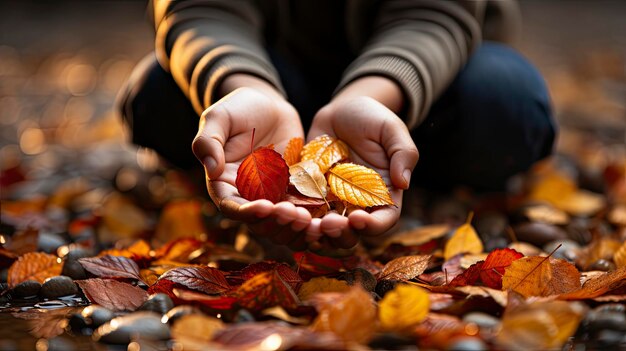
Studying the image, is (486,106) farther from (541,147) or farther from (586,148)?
(586,148)

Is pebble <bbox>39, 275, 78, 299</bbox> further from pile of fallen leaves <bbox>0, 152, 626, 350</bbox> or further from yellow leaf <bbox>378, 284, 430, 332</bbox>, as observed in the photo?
yellow leaf <bbox>378, 284, 430, 332</bbox>

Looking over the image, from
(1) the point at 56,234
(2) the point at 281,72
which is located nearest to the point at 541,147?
(2) the point at 281,72

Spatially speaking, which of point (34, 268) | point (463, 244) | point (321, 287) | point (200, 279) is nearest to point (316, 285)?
point (321, 287)

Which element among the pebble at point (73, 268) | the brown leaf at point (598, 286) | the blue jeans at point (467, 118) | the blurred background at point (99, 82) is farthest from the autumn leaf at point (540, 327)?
the blurred background at point (99, 82)

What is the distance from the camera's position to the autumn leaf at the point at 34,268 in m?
1.07

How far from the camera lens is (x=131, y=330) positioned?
0.81 meters

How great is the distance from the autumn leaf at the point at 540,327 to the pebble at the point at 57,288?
641 mm

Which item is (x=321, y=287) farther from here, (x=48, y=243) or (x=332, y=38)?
(x=332, y=38)

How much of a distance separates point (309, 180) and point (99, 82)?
2646 millimetres

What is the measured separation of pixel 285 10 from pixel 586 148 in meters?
1.17

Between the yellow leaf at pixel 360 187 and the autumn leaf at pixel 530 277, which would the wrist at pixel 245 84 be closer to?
the yellow leaf at pixel 360 187

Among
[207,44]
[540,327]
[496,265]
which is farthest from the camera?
[207,44]

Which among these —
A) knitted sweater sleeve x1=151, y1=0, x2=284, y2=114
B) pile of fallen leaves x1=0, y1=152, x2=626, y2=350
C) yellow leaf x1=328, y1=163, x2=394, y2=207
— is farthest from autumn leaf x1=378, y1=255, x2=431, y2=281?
knitted sweater sleeve x1=151, y1=0, x2=284, y2=114

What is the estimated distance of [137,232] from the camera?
1.48 metres
